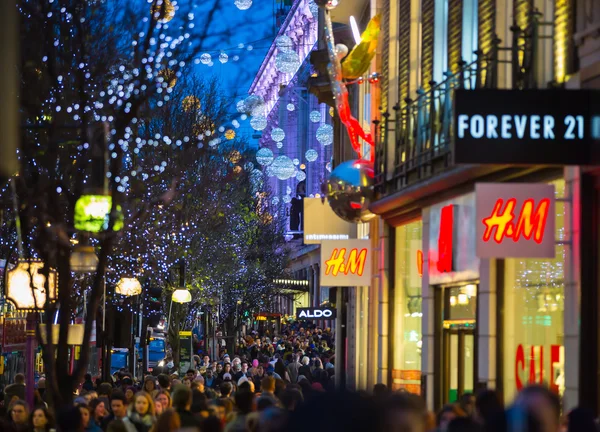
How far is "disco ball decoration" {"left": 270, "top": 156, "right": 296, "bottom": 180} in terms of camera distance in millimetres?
50250

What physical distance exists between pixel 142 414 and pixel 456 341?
250 inches

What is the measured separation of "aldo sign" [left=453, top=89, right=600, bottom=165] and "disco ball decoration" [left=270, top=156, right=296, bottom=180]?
127 ft

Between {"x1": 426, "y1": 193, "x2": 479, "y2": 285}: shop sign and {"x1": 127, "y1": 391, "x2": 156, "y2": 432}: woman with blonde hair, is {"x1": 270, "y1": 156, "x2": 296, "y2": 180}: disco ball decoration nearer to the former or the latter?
{"x1": 426, "y1": 193, "x2": 479, "y2": 285}: shop sign

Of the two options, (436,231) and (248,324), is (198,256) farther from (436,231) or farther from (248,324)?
(248,324)

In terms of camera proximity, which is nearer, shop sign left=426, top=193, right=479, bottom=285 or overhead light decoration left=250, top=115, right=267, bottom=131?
shop sign left=426, top=193, right=479, bottom=285

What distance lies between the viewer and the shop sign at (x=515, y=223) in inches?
494

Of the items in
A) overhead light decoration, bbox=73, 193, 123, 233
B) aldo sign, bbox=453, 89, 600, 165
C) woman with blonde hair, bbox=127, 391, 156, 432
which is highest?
aldo sign, bbox=453, 89, 600, 165

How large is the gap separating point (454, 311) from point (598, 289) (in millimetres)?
5773

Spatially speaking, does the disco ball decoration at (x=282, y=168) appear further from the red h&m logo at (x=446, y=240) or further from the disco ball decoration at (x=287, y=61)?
the red h&m logo at (x=446, y=240)

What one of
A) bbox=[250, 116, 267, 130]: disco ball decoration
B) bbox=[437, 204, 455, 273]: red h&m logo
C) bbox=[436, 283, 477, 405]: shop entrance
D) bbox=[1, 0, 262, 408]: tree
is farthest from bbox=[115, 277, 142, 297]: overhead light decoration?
bbox=[437, 204, 455, 273]: red h&m logo

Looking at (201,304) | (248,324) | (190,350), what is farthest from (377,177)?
(248,324)

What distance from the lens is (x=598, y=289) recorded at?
1212cm

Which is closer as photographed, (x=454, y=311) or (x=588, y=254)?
(x=588, y=254)

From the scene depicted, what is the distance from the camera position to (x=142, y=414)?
1277 cm
